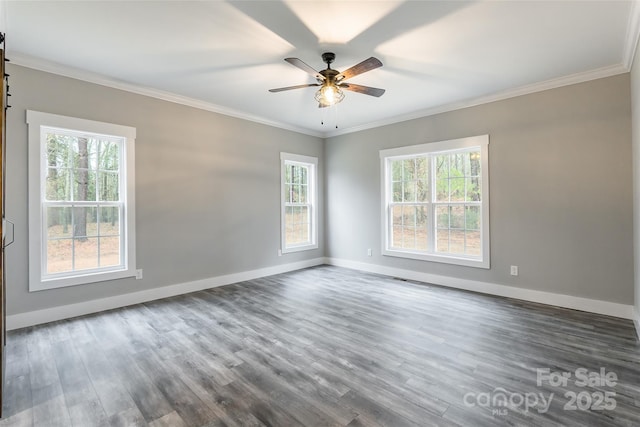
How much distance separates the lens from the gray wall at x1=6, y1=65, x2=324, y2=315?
10.1ft

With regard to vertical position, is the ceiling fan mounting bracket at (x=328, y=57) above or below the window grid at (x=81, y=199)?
above

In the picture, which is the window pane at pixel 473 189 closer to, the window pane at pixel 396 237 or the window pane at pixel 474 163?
the window pane at pixel 474 163

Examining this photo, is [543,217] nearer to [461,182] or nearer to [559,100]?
[461,182]

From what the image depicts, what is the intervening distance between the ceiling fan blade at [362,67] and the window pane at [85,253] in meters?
3.52

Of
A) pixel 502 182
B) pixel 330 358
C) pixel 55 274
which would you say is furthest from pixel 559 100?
pixel 55 274

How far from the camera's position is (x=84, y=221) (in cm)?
354

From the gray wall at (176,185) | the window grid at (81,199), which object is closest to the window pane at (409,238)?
the gray wall at (176,185)

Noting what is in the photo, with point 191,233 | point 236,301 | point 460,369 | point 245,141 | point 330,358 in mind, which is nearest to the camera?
point 460,369

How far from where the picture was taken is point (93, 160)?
11.9ft

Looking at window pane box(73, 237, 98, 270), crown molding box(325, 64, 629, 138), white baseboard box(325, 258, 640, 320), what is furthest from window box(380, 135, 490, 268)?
window pane box(73, 237, 98, 270)

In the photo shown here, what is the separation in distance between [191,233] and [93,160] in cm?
150

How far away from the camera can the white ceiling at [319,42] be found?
7.65 feet

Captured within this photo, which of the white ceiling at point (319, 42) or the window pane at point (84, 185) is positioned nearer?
the white ceiling at point (319, 42)

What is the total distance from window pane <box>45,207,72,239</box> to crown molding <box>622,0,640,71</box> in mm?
5727
